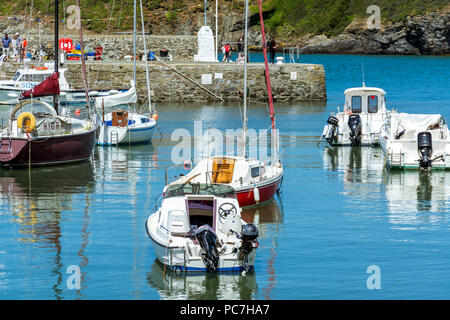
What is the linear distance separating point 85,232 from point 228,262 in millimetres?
5978

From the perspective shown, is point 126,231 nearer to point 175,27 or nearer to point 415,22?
point 175,27

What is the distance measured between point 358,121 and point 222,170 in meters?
15.7

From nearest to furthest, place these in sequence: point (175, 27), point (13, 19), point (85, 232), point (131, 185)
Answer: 1. point (85, 232)
2. point (131, 185)
3. point (13, 19)
4. point (175, 27)

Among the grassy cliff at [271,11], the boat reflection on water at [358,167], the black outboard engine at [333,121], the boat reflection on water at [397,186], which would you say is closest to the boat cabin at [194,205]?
the boat reflection on water at [397,186]

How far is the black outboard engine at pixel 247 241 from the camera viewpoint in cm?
1938

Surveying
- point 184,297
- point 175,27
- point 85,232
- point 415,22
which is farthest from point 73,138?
point 415,22

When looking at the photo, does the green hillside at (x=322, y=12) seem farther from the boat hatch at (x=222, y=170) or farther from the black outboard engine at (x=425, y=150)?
the boat hatch at (x=222, y=170)

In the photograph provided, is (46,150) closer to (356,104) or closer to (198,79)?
(356,104)

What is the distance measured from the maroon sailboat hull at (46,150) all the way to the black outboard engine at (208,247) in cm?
1531

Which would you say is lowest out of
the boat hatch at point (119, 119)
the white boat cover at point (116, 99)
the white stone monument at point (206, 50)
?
the boat hatch at point (119, 119)

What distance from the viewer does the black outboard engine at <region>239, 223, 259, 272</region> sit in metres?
19.4

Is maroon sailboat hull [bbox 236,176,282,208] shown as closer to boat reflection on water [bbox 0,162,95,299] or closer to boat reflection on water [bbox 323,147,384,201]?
boat reflection on water [bbox 323,147,384,201]

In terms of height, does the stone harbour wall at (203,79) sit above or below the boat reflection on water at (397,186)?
above

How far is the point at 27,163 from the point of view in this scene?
33.6 metres
